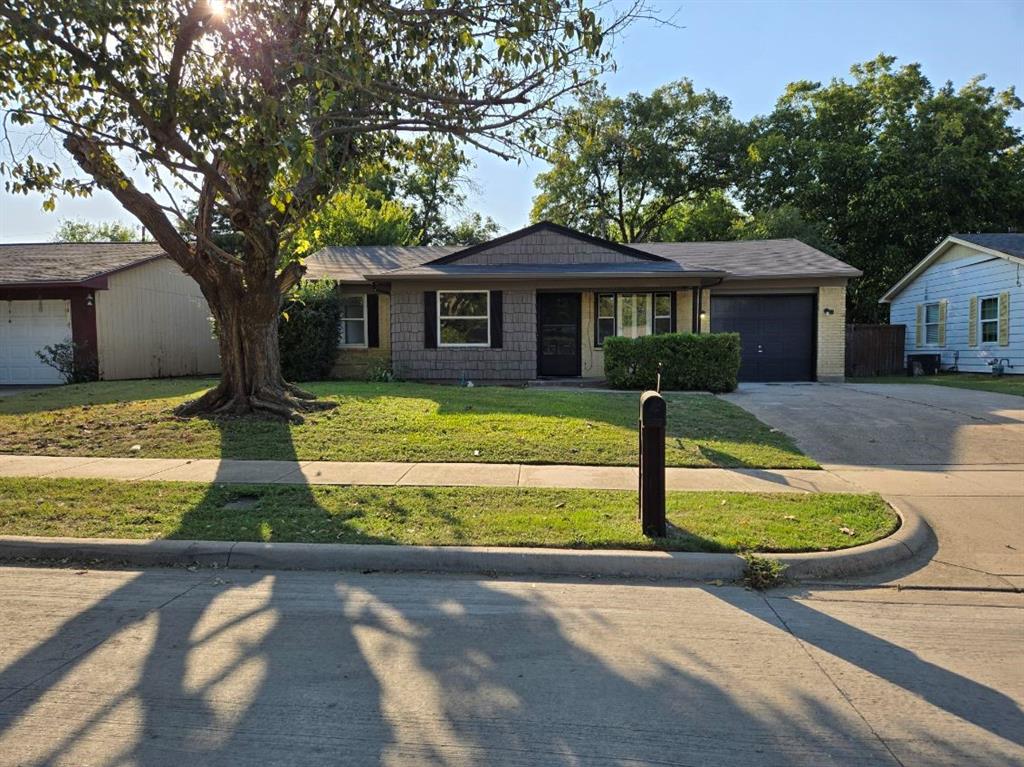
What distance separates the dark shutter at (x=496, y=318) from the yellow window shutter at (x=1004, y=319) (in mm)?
14737

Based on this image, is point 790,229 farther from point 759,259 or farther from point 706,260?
point 706,260

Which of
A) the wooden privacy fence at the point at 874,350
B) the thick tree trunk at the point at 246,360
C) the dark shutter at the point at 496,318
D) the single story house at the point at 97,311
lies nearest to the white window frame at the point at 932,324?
the wooden privacy fence at the point at 874,350

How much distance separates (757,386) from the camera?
54.2 ft

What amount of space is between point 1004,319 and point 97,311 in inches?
1004

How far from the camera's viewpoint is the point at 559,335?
1811cm

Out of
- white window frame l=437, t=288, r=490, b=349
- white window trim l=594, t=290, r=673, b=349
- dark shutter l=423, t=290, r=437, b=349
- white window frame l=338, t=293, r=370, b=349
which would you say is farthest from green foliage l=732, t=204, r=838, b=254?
white window frame l=338, t=293, r=370, b=349

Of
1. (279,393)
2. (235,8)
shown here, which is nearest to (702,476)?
(279,393)

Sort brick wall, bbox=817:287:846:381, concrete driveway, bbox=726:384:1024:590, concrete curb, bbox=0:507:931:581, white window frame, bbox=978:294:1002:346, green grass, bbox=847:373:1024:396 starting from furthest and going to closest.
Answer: white window frame, bbox=978:294:1002:346 < brick wall, bbox=817:287:846:381 < green grass, bbox=847:373:1024:396 < concrete driveway, bbox=726:384:1024:590 < concrete curb, bbox=0:507:931:581

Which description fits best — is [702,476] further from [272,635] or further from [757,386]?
[757,386]

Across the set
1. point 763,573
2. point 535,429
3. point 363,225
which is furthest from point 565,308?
point 363,225

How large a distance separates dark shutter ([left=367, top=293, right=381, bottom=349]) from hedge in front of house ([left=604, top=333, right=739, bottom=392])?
7.20 metres

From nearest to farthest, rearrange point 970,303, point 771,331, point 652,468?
point 652,468 < point 771,331 < point 970,303

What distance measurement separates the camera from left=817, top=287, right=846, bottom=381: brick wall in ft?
60.0

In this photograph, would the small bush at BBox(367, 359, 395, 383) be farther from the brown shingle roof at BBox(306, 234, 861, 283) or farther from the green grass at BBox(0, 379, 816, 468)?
the green grass at BBox(0, 379, 816, 468)
